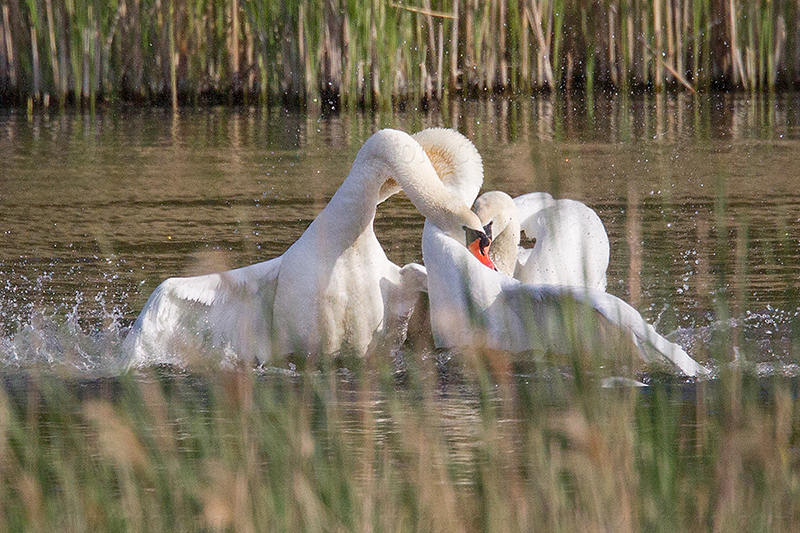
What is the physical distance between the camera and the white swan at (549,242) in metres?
5.27

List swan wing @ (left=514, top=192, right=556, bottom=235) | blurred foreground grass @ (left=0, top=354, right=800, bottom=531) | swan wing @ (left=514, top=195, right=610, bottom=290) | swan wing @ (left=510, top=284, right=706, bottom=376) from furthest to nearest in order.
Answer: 1. swan wing @ (left=514, top=192, right=556, bottom=235)
2. swan wing @ (left=514, top=195, right=610, bottom=290)
3. swan wing @ (left=510, top=284, right=706, bottom=376)
4. blurred foreground grass @ (left=0, top=354, right=800, bottom=531)

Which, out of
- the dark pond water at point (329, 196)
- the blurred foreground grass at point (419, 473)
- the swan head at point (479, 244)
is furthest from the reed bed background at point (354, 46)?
the blurred foreground grass at point (419, 473)

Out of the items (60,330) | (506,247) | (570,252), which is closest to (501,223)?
(506,247)

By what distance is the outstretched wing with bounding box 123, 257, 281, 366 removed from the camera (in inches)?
184

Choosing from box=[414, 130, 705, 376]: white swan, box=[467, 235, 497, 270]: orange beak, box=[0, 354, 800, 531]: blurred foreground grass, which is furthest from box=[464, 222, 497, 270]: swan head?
box=[0, 354, 800, 531]: blurred foreground grass

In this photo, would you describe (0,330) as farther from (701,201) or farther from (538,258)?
(701,201)

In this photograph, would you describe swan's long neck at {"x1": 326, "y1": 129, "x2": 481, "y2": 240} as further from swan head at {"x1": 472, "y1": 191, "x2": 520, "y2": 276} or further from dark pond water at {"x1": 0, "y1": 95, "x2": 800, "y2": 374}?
swan head at {"x1": 472, "y1": 191, "x2": 520, "y2": 276}

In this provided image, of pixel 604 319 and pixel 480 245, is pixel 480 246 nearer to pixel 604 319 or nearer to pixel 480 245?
pixel 480 245

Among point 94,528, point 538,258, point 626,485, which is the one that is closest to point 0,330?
point 538,258

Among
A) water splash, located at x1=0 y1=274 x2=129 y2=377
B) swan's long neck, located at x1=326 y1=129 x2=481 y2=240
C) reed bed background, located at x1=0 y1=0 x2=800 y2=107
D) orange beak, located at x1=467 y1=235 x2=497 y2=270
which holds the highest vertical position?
reed bed background, located at x1=0 y1=0 x2=800 y2=107

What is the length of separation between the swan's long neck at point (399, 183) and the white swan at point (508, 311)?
82mm

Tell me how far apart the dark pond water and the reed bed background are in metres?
0.30

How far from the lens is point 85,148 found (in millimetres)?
10344

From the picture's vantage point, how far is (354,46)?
36.8 feet
